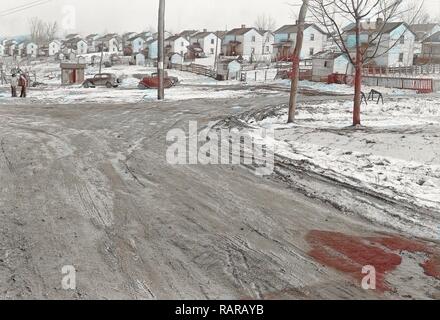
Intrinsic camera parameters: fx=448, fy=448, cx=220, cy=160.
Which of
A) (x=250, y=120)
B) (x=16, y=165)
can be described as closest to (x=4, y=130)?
(x=16, y=165)

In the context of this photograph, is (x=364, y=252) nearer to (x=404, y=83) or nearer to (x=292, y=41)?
(x=404, y=83)

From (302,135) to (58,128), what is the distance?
8.05 metres

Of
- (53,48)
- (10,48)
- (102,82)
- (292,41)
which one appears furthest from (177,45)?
(10,48)

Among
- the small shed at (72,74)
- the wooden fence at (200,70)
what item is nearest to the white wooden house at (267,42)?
the wooden fence at (200,70)

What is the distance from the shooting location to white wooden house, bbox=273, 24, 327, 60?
85713 millimetres

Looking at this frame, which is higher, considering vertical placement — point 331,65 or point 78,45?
point 78,45

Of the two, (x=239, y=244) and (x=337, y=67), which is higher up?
(x=337, y=67)

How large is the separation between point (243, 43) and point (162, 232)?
307ft

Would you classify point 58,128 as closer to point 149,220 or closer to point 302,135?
point 302,135

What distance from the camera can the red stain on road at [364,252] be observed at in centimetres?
536

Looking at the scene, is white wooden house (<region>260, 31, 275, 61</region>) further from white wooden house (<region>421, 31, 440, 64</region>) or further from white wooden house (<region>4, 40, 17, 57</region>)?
white wooden house (<region>4, 40, 17, 57</region>)

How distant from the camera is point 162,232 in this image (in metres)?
6.34

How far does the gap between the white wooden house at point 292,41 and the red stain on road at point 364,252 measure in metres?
79.0

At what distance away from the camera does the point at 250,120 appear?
1817 centimetres
